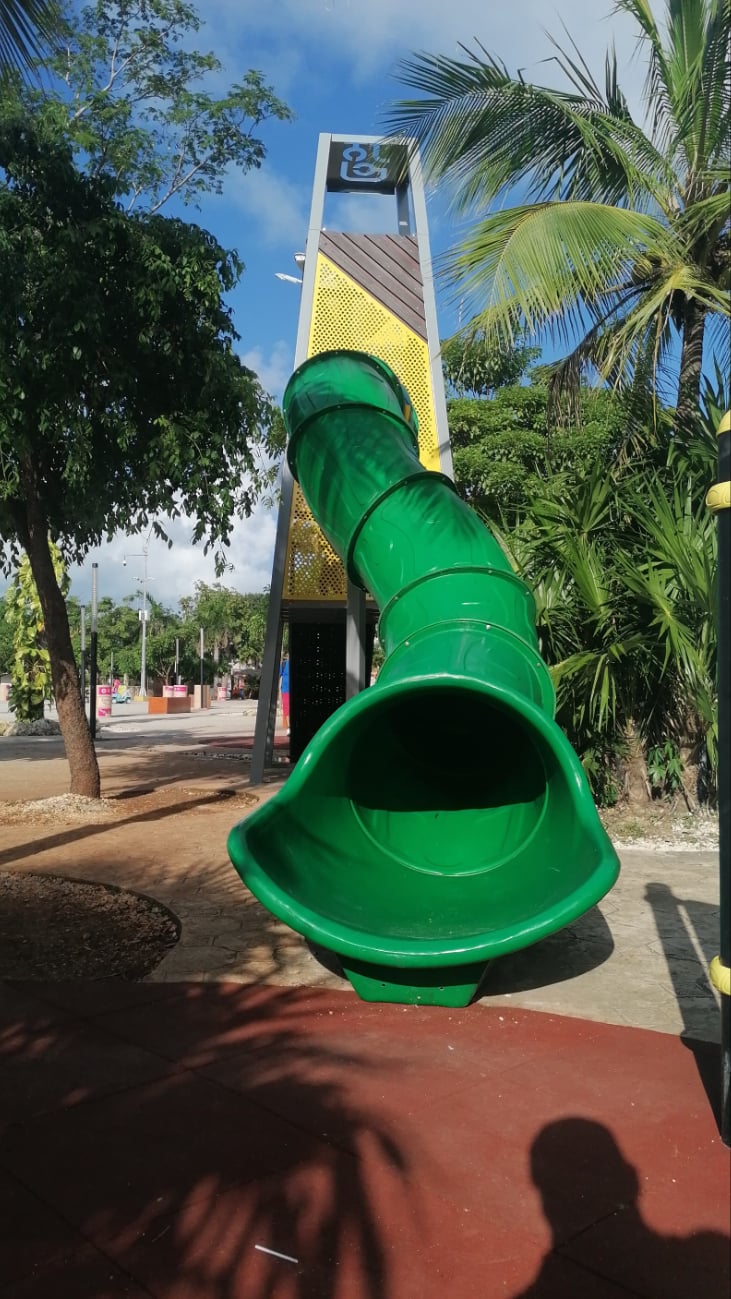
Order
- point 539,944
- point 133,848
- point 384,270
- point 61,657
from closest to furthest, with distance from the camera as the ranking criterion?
point 539,944
point 133,848
point 61,657
point 384,270

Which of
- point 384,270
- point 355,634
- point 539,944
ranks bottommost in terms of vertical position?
point 539,944

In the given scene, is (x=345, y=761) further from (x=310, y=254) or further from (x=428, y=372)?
(x=310, y=254)

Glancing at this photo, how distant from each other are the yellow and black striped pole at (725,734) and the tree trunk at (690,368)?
23.3 ft

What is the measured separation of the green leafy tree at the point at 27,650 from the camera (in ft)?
83.6

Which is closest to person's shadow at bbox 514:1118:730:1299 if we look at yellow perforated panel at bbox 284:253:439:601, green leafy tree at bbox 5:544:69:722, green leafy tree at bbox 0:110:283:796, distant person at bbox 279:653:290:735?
green leafy tree at bbox 0:110:283:796

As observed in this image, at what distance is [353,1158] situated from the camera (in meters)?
3.00

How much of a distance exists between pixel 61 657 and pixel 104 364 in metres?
3.19

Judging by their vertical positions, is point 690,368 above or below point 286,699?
above

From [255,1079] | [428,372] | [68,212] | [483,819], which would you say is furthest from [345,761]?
[428,372]

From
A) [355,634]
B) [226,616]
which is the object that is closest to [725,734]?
[355,634]

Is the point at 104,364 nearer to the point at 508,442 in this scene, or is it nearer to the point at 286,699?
the point at 508,442

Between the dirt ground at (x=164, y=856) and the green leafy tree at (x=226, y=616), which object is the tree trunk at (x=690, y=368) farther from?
the green leafy tree at (x=226, y=616)

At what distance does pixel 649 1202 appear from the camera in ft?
8.84

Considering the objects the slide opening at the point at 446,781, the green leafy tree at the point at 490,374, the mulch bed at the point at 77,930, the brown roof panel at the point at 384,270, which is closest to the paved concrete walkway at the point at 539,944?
the mulch bed at the point at 77,930
